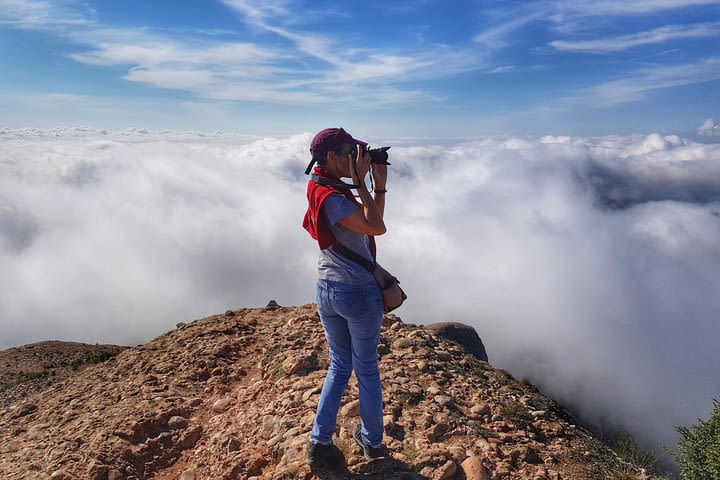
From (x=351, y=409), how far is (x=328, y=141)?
153 inches

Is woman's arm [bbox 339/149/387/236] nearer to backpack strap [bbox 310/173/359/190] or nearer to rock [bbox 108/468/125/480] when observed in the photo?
backpack strap [bbox 310/173/359/190]

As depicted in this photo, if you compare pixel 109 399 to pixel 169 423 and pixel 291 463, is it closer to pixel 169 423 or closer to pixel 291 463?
pixel 169 423

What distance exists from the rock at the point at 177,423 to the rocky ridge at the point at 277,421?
0.05 ft

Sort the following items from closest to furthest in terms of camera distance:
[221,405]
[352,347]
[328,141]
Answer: [328,141], [352,347], [221,405]

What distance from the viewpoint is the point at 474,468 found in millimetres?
5121

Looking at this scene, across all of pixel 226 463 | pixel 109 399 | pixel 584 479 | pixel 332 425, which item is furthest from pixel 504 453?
pixel 109 399

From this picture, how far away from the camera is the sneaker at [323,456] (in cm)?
489

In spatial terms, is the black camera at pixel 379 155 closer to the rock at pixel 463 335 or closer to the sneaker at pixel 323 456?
the sneaker at pixel 323 456

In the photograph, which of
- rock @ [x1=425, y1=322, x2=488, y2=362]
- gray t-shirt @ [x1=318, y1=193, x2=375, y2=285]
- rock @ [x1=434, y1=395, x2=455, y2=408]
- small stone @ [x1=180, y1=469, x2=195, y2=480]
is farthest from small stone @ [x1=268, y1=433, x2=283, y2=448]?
rock @ [x1=425, y1=322, x2=488, y2=362]

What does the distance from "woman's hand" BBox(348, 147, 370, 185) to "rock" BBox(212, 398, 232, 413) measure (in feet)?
18.0

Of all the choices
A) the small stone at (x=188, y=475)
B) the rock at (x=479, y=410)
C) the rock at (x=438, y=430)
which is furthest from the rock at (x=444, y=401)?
the small stone at (x=188, y=475)

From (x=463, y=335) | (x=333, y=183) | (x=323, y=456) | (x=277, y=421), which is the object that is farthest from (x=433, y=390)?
(x=463, y=335)

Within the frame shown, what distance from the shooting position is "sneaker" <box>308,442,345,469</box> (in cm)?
489

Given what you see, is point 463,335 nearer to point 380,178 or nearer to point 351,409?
point 351,409
